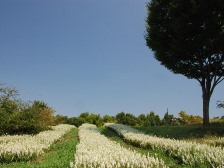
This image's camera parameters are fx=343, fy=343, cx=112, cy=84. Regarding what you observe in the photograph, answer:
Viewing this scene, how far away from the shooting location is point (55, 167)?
12586 millimetres

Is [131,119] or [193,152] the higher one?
[131,119]

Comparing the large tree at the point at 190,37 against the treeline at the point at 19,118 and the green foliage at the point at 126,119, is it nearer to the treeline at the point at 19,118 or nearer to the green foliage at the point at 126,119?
the treeline at the point at 19,118

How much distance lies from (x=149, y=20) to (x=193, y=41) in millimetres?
5932

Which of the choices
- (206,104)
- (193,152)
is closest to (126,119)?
(206,104)

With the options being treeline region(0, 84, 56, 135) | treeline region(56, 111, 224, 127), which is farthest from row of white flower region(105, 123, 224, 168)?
treeline region(56, 111, 224, 127)

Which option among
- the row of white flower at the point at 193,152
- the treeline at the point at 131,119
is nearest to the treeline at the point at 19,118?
the row of white flower at the point at 193,152

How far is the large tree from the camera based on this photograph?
30188mm

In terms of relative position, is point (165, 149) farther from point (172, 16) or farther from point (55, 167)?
point (172, 16)

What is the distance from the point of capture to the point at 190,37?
31.3m

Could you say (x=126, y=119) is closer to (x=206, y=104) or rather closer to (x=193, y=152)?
(x=206, y=104)

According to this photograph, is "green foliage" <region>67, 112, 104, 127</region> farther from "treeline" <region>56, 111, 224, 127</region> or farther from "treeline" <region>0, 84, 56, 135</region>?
"treeline" <region>0, 84, 56, 135</region>

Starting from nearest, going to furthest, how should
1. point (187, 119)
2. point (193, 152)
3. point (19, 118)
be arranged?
point (193, 152), point (19, 118), point (187, 119)

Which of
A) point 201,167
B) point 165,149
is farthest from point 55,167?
A: point 165,149

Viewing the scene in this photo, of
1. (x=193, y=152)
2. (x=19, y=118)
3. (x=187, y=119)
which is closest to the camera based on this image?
(x=193, y=152)
